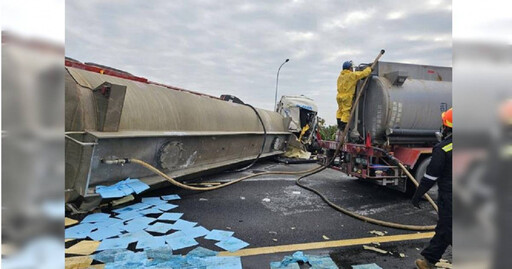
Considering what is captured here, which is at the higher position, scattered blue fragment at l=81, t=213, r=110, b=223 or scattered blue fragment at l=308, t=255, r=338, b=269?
scattered blue fragment at l=81, t=213, r=110, b=223

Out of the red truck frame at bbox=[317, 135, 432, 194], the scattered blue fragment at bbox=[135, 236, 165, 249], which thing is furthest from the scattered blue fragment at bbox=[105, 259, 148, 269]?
the red truck frame at bbox=[317, 135, 432, 194]

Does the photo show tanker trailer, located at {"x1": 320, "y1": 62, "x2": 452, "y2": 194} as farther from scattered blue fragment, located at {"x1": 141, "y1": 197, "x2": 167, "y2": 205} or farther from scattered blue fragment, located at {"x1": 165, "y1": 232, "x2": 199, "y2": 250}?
scattered blue fragment, located at {"x1": 141, "y1": 197, "x2": 167, "y2": 205}

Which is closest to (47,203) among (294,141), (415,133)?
(415,133)

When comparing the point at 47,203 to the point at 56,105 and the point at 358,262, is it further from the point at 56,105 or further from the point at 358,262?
the point at 358,262

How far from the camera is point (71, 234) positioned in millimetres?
3637

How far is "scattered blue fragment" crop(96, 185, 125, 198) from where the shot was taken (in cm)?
416

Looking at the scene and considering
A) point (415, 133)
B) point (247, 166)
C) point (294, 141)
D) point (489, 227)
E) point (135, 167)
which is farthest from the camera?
point (294, 141)

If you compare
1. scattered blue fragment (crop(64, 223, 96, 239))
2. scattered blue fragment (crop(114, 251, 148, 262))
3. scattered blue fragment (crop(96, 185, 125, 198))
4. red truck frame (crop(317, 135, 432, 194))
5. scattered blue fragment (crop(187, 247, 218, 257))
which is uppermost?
red truck frame (crop(317, 135, 432, 194))

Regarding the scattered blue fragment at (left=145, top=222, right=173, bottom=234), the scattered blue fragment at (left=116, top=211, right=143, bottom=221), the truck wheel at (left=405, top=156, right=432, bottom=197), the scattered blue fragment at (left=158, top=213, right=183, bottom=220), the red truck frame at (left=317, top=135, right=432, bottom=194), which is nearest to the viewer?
the scattered blue fragment at (left=145, top=222, right=173, bottom=234)

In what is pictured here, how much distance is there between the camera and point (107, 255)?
124 inches

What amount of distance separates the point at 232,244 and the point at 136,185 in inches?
Result: 74.7

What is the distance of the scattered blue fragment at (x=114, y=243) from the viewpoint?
3371mm

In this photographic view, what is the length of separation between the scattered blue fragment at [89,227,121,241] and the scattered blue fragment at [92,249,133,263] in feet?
1.30

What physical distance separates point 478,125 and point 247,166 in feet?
28.4
